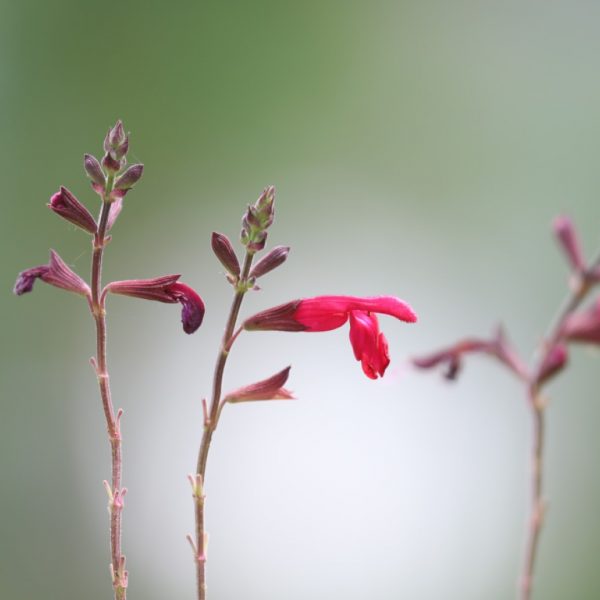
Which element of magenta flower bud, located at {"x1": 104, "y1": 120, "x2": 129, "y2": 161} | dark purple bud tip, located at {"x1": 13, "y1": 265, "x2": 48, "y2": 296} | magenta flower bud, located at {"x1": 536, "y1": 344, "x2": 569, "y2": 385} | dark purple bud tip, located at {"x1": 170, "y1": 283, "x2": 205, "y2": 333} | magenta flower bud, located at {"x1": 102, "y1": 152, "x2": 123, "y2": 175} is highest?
magenta flower bud, located at {"x1": 104, "y1": 120, "x2": 129, "y2": 161}

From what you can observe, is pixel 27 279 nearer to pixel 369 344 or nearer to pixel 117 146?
pixel 117 146

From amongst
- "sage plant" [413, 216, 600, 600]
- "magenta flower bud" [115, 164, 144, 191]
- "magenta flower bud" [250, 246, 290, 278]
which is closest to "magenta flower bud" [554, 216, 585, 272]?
"sage plant" [413, 216, 600, 600]

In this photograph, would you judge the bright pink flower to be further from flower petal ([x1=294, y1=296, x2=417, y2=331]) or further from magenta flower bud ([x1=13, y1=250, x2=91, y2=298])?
magenta flower bud ([x1=13, y1=250, x2=91, y2=298])

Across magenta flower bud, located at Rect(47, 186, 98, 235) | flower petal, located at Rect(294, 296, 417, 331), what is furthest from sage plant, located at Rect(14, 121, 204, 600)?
flower petal, located at Rect(294, 296, 417, 331)

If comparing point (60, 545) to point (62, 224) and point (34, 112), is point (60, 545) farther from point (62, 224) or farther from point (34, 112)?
point (34, 112)

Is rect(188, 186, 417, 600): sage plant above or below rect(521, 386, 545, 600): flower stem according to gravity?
above

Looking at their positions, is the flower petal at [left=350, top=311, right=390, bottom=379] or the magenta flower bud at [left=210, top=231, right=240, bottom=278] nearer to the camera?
the magenta flower bud at [left=210, top=231, right=240, bottom=278]

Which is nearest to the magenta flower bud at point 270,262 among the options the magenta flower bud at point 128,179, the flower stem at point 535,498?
the magenta flower bud at point 128,179
